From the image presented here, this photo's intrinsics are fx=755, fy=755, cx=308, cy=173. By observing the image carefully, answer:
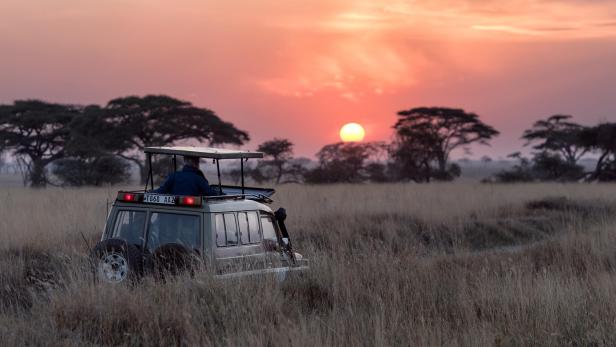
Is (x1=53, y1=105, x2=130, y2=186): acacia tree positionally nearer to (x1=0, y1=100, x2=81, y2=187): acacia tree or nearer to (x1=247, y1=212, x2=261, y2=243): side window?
(x1=0, y1=100, x2=81, y2=187): acacia tree

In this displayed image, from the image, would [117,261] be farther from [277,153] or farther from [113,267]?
[277,153]

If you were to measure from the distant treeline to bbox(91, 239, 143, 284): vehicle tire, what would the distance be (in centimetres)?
2684

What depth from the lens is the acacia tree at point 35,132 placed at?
1622 inches

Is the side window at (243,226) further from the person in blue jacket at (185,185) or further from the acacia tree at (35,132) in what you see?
the acacia tree at (35,132)

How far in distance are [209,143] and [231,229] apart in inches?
1372

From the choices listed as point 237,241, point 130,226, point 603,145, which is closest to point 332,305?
point 237,241

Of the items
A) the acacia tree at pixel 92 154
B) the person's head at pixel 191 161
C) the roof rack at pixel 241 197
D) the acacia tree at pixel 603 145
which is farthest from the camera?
the acacia tree at pixel 603 145

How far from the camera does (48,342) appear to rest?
20.4 feet

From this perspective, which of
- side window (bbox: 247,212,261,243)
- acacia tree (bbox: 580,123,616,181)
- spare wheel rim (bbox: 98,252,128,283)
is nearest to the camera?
spare wheel rim (bbox: 98,252,128,283)

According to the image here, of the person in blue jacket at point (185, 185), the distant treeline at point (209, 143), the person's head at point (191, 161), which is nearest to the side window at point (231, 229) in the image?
the person in blue jacket at point (185, 185)

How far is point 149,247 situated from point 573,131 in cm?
5219

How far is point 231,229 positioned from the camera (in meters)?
7.88

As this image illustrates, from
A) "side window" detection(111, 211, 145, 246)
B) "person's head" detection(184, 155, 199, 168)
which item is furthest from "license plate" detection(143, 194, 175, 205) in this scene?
"person's head" detection(184, 155, 199, 168)

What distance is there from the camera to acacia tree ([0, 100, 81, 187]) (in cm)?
4119
